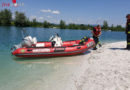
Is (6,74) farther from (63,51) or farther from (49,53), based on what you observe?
(63,51)

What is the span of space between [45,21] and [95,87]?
58.8 metres

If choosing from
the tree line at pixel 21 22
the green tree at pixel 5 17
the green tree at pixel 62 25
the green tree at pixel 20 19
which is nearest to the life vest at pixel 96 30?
the tree line at pixel 21 22

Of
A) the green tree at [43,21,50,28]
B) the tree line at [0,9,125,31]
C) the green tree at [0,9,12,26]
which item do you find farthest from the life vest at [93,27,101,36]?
the green tree at [43,21,50,28]

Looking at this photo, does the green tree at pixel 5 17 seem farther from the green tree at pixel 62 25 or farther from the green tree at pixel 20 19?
the green tree at pixel 62 25

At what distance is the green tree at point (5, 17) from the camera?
148ft

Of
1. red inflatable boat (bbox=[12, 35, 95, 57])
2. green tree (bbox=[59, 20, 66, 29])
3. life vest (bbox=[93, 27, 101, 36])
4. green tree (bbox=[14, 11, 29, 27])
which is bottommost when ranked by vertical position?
red inflatable boat (bbox=[12, 35, 95, 57])

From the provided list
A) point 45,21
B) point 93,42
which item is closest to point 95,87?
point 93,42

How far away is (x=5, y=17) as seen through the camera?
152ft

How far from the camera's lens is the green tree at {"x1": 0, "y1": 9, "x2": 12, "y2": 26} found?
148ft

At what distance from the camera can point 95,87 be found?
274cm

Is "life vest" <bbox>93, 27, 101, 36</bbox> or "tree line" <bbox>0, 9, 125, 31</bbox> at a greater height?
"tree line" <bbox>0, 9, 125, 31</bbox>

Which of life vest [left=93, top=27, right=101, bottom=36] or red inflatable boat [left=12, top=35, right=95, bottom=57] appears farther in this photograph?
life vest [left=93, top=27, right=101, bottom=36]

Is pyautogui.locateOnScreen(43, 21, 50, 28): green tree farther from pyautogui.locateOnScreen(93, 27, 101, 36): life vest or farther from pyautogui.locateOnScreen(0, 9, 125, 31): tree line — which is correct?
pyautogui.locateOnScreen(93, 27, 101, 36): life vest

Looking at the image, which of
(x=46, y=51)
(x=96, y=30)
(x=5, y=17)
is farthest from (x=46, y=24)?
(x=46, y=51)
